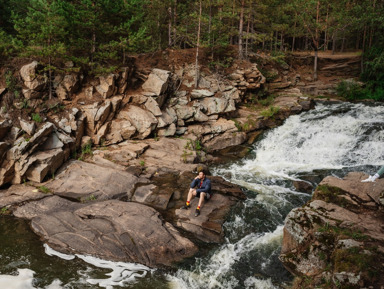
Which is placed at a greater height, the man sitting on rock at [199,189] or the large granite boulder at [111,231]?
the man sitting on rock at [199,189]

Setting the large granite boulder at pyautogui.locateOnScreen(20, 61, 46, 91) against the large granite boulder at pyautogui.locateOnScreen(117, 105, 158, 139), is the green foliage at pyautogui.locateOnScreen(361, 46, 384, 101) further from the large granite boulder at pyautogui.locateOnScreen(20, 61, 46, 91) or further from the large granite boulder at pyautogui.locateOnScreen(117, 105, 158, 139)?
the large granite boulder at pyautogui.locateOnScreen(20, 61, 46, 91)

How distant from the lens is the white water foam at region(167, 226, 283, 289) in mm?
7121

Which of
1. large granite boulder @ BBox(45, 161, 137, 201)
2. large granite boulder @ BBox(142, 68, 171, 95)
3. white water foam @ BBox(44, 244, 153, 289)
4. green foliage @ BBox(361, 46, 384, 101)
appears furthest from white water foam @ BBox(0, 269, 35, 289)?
green foliage @ BBox(361, 46, 384, 101)

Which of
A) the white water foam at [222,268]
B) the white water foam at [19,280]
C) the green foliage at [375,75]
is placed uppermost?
the green foliage at [375,75]

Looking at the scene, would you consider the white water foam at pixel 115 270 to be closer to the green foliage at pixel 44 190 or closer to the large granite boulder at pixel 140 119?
the green foliage at pixel 44 190

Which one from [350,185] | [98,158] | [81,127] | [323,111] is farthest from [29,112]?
[323,111]

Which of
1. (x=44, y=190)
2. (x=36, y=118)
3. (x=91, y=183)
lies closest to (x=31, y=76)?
(x=36, y=118)

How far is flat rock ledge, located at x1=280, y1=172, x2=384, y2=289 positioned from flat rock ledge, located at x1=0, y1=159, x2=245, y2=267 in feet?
8.91

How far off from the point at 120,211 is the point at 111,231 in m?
1.06

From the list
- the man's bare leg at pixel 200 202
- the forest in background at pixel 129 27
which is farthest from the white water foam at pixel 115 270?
the forest in background at pixel 129 27

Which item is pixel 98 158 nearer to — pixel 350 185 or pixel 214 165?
pixel 214 165

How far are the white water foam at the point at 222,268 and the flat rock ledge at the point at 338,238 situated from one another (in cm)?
101

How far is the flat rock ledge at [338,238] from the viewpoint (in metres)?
5.68

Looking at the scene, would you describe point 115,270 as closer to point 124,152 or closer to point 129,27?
point 124,152
